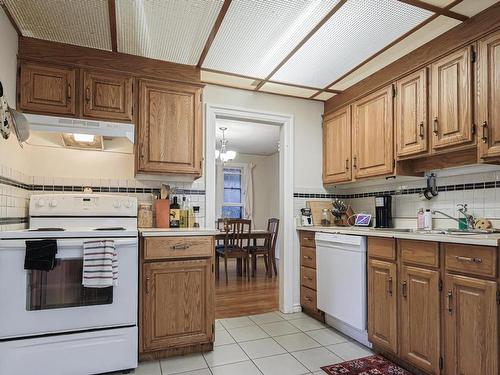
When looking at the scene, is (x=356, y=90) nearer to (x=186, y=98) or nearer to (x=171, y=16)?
(x=186, y=98)

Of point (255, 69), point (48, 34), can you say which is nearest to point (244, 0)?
point (255, 69)

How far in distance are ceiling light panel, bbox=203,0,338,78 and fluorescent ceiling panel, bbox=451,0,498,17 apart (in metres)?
0.74

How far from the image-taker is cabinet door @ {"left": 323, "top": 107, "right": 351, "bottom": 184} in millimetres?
3209

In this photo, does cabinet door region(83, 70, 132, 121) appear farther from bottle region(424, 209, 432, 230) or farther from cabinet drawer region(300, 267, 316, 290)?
bottle region(424, 209, 432, 230)

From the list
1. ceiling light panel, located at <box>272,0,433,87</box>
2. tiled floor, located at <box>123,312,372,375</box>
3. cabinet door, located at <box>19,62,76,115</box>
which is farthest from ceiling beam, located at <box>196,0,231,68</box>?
tiled floor, located at <box>123,312,372,375</box>

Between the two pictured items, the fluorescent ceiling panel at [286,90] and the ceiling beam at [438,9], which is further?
the fluorescent ceiling panel at [286,90]

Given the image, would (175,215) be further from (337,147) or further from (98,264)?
(337,147)

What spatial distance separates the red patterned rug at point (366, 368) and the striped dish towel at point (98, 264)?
1.50m

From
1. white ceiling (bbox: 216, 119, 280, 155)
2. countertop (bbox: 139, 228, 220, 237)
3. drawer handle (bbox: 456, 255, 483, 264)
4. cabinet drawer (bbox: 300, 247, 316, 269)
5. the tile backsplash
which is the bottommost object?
cabinet drawer (bbox: 300, 247, 316, 269)

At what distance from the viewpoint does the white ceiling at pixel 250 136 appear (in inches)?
198

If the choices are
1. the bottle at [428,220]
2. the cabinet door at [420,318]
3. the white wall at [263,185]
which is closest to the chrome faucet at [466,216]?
the bottle at [428,220]

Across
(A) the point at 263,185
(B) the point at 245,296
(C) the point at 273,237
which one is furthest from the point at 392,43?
(A) the point at 263,185

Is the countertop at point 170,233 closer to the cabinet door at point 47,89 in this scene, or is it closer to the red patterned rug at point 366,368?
the cabinet door at point 47,89

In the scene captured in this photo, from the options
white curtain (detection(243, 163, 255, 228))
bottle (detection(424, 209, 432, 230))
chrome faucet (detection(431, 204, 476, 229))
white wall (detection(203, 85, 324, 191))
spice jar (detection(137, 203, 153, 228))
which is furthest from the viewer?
white curtain (detection(243, 163, 255, 228))
